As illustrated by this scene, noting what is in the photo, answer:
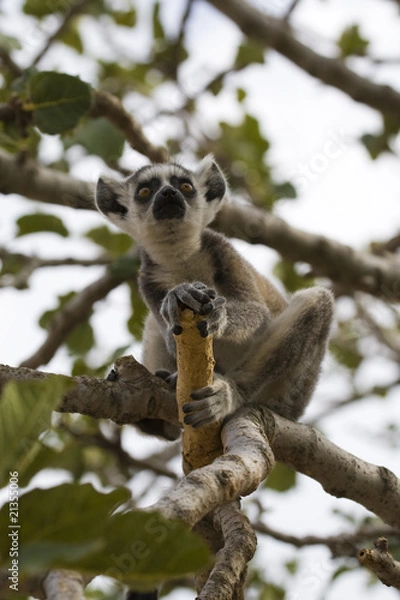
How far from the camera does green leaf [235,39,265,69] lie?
8820mm

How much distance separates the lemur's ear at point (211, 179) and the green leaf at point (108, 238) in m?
1.58

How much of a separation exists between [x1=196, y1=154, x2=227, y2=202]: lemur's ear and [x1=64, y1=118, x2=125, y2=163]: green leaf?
91 cm

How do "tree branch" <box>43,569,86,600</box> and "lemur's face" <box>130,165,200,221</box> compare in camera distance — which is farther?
"lemur's face" <box>130,165,200,221</box>

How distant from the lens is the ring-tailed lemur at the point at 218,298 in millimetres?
5746

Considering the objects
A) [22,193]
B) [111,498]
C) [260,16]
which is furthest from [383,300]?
[111,498]

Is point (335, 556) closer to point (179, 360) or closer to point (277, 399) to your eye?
point (277, 399)

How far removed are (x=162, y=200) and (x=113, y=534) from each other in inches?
198

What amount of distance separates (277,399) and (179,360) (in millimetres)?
1898

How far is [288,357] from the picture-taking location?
579cm

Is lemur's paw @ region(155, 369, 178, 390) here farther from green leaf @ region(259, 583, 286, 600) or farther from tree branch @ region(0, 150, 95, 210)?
green leaf @ region(259, 583, 286, 600)

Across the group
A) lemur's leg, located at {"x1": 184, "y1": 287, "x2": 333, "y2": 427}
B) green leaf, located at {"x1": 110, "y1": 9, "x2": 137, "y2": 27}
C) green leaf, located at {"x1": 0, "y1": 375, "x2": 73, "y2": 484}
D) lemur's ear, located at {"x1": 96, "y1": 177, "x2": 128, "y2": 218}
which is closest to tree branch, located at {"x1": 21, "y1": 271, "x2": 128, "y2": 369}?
lemur's ear, located at {"x1": 96, "y1": 177, "x2": 128, "y2": 218}

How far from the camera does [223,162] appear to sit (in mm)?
10180

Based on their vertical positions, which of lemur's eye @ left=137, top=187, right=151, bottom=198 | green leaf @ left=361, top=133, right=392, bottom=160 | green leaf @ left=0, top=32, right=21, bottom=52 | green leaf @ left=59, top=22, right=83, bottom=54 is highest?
green leaf @ left=0, top=32, right=21, bottom=52

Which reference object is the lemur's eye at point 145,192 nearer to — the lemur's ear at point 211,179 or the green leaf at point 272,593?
the lemur's ear at point 211,179
